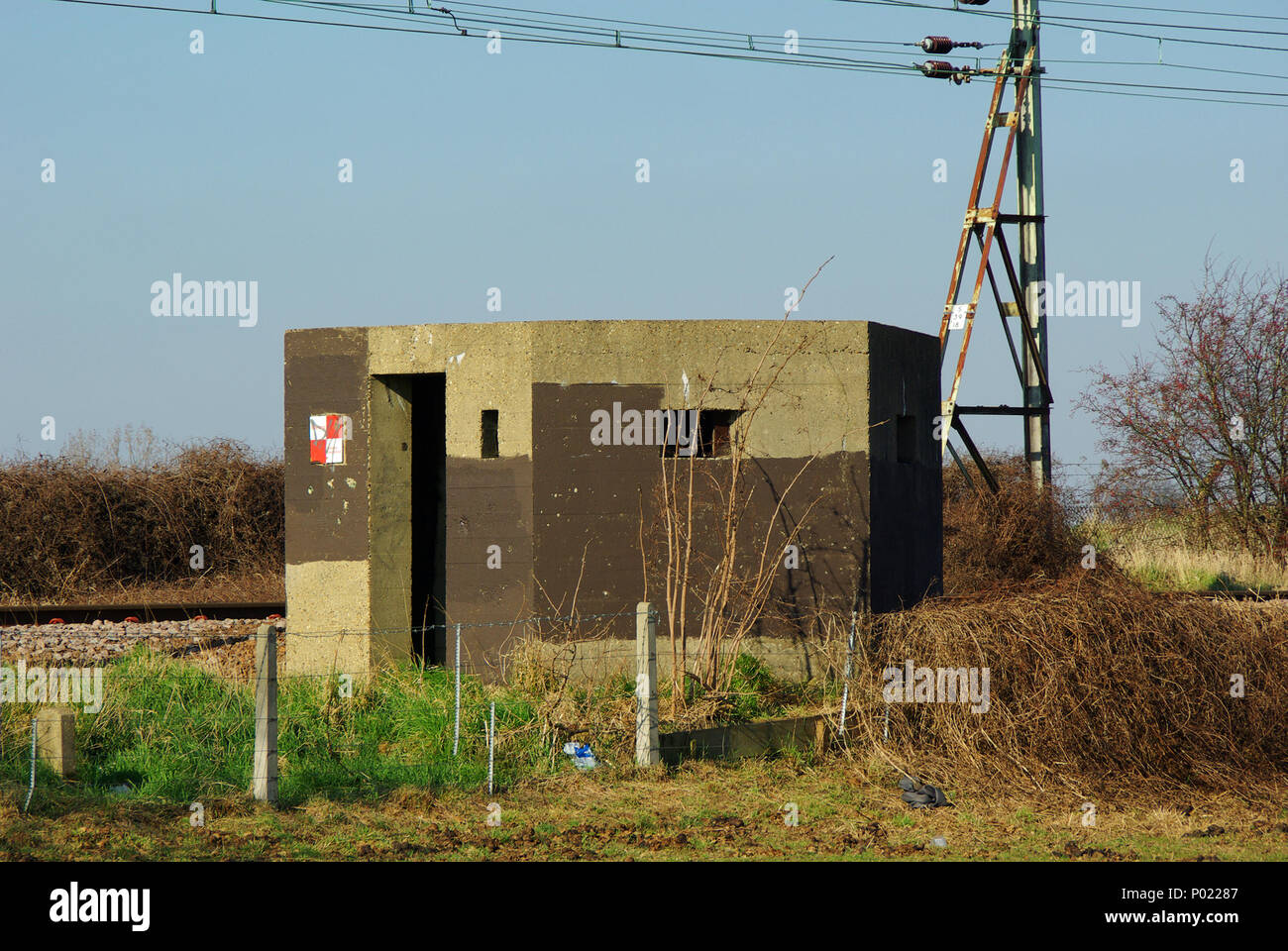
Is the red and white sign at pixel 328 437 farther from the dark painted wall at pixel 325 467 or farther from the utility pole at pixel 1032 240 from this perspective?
the utility pole at pixel 1032 240

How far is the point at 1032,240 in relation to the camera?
717 inches

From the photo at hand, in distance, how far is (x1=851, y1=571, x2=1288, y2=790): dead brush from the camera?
888 cm

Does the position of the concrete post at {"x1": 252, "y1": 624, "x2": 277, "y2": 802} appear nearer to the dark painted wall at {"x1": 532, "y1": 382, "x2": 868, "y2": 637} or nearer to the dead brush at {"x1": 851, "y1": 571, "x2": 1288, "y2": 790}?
the dark painted wall at {"x1": 532, "y1": 382, "x2": 868, "y2": 637}

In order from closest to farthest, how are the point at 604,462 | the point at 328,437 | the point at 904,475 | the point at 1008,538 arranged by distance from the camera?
1. the point at 604,462
2. the point at 328,437
3. the point at 904,475
4. the point at 1008,538

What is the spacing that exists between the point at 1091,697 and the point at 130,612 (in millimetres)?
13058

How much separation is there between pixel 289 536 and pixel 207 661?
1.69 metres

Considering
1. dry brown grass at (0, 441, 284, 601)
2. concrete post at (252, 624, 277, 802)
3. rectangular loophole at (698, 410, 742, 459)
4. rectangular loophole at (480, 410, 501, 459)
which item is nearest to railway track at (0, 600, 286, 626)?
dry brown grass at (0, 441, 284, 601)

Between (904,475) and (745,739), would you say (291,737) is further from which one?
(904,475)

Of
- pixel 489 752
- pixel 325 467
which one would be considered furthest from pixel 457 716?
pixel 325 467

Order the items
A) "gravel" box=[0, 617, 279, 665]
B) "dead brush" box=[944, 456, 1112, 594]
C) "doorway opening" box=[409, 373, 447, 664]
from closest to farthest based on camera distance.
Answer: "doorway opening" box=[409, 373, 447, 664] < "gravel" box=[0, 617, 279, 665] < "dead brush" box=[944, 456, 1112, 594]

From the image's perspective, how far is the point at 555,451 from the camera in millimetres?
10547

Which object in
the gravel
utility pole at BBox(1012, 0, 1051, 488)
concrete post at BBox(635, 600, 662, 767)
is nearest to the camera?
concrete post at BBox(635, 600, 662, 767)

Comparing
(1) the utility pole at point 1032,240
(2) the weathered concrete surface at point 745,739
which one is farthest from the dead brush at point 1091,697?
(1) the utility pole at point 1032,240

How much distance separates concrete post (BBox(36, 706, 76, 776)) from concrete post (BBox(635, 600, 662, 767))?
3950 mm
